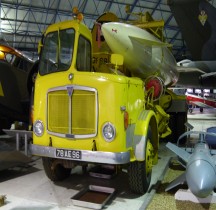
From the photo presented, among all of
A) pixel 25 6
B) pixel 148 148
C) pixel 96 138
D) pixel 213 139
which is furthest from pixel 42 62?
pixel 25 6

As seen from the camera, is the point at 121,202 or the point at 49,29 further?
the point at 49,29

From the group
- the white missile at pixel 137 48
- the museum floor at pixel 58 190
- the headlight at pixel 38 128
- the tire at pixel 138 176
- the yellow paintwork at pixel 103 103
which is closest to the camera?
the yellow paintwork at pixel 103 103

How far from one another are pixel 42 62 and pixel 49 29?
510mm

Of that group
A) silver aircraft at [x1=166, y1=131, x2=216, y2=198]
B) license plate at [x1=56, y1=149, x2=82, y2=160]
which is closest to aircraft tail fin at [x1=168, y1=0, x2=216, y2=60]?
silver aircraft at [x1=166, y1=131, x2=216, y2=198]

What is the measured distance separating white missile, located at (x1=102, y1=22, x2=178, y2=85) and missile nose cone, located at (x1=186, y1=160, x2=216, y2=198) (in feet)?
8.16

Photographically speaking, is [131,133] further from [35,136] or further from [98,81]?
[35,136]

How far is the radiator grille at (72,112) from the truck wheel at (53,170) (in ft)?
2.45

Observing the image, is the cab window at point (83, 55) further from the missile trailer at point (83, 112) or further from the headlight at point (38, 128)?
the headlight at point (38, 128)

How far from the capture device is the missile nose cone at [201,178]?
3.56 metres

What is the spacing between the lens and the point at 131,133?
162 inches

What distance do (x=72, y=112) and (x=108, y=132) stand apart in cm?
60

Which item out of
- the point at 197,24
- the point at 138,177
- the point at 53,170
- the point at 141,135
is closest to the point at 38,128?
the point at 53,170

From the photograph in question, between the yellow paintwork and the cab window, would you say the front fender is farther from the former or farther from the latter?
the cab window

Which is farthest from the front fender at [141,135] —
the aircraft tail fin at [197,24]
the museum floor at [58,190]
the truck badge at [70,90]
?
the aircraft tail fin at [197,24]
